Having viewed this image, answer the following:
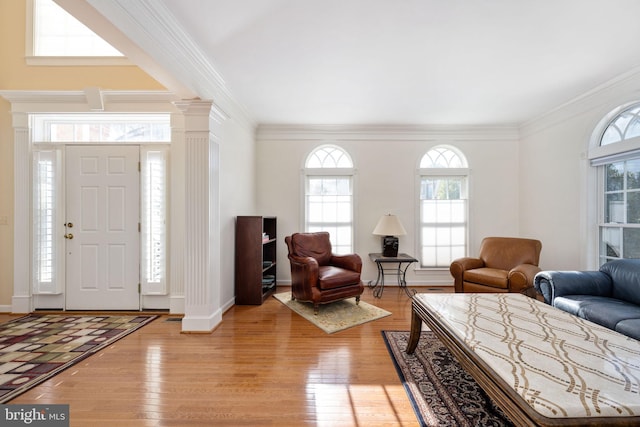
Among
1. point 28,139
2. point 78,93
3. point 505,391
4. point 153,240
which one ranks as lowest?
point 505,391

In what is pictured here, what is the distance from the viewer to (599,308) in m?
2.22

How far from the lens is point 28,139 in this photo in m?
3.34

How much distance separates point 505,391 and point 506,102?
12.8 ft

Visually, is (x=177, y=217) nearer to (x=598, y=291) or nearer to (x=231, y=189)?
(x=231, y=189)

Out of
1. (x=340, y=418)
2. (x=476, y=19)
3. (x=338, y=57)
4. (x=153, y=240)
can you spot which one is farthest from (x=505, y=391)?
(x=153, y=240)

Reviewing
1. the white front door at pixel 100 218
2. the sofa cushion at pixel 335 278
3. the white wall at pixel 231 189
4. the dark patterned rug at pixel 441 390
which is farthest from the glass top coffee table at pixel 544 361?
the white front door at pixel 100 218

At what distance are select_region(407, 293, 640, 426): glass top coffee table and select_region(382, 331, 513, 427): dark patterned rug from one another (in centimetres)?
40

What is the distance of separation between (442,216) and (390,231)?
1.33 m

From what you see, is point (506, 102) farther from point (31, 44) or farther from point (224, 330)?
point (31, 44)

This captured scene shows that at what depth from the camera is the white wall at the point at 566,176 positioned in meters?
3.29

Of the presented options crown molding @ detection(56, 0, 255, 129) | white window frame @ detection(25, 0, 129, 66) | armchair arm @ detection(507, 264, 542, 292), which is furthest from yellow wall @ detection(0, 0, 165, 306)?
armchair arm @ detection(507, 264, 542, 292)

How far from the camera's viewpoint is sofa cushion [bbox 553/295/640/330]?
2.09 m

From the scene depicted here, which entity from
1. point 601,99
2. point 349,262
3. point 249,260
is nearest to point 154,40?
point 249,260

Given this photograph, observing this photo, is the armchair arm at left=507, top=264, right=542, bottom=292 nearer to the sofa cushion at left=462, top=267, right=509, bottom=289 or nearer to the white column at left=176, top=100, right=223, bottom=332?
the sofa cushion at left=462, top=267, right=509, bottom=289
